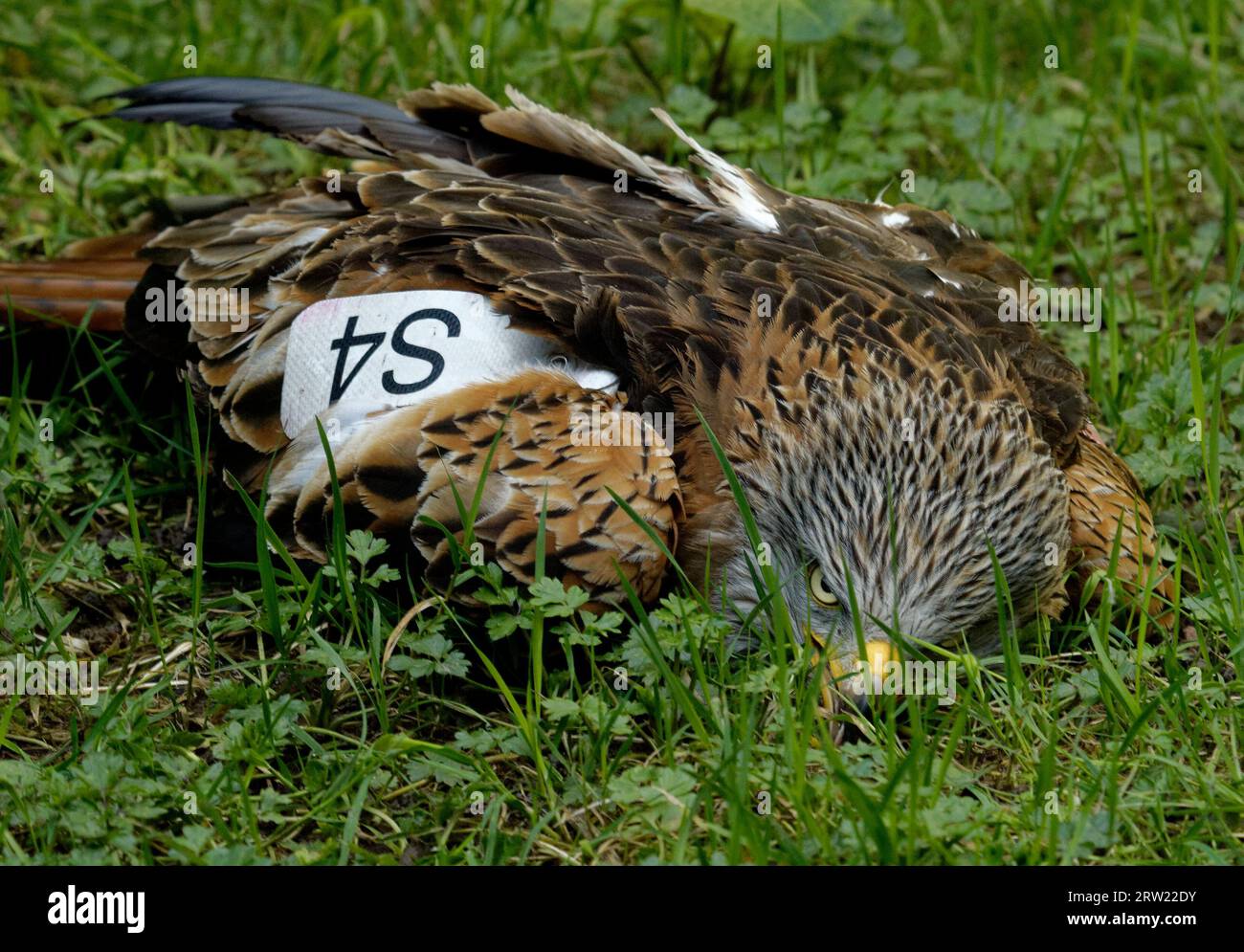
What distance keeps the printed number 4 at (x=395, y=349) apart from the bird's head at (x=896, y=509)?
2.91ft

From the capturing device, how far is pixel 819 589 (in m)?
4.26

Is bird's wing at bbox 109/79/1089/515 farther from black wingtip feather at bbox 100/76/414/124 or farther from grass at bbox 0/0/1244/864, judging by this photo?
grass at bbox 0/0/1244/864

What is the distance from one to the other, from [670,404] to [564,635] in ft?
2.39

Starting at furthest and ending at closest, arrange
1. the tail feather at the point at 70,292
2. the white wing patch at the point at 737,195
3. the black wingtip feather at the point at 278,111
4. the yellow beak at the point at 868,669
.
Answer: the black wingtip feather at the point at 278,111, the tail feather at the point at 70,292, the white wing patch at the point at 737,195, the yellow beak at the point at 868,669

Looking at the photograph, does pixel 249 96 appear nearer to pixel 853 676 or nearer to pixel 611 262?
pixel 611 262

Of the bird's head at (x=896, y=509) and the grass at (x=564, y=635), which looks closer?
the grass at (x=564, y=635)

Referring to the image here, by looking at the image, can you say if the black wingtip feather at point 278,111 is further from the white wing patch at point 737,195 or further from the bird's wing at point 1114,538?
the bird's wing at point 1114,538

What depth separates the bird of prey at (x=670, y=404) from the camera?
4.12 m

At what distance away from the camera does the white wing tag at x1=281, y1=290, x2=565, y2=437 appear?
432 centimetres

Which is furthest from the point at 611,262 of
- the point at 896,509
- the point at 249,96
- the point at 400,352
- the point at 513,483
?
the point at 249,96

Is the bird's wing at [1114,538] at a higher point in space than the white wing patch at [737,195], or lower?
lower

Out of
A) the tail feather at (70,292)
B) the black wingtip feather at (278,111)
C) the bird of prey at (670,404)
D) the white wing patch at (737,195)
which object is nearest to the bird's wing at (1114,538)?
the bird of prey at (670,404)

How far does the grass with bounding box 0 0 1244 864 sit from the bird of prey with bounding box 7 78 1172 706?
18 centimetres

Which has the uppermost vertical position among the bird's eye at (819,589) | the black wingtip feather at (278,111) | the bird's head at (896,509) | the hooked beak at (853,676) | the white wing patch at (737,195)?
the black wingtip feather at (278,111)
